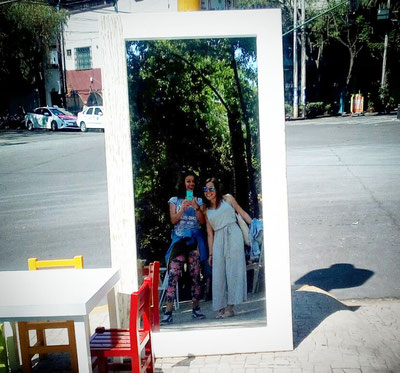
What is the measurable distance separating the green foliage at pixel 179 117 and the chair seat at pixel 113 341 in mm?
749

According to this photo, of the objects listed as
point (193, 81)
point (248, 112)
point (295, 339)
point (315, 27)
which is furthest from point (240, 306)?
point (315, 27)

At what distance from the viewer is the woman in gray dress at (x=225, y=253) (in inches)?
150

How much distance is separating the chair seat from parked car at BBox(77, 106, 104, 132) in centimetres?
2482

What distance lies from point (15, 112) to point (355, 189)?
32387 millimetres

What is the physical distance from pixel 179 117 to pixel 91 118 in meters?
24.9

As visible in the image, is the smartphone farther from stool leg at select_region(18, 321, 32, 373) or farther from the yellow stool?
stool leg at select_region(18, 321, 32, 373)

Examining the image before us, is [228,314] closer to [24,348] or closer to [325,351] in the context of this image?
→ [325,351]

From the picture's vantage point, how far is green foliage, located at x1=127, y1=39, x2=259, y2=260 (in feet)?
→ 12.2

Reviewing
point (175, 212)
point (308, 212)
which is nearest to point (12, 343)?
point (175, 212)

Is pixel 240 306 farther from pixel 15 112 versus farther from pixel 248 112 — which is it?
pixel 15 112

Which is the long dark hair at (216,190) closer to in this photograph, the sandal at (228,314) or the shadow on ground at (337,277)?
the sandal at (228,314)

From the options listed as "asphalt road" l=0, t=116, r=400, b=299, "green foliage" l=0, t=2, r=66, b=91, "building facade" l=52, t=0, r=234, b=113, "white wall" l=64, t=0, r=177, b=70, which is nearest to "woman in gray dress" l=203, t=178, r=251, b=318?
"asphalt road" l=0, t=116, r=400, b=299

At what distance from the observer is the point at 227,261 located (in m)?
3.84

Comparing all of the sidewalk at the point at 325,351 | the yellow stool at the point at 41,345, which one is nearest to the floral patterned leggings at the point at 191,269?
the sidewalk at the point at 325,351
